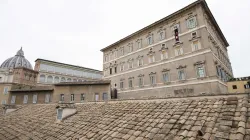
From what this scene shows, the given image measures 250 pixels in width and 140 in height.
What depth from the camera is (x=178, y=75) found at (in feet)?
67.1

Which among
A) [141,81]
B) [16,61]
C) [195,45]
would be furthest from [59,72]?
[195,45]

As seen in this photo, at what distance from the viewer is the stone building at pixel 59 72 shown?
156 ft

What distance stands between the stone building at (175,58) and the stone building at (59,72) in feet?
102

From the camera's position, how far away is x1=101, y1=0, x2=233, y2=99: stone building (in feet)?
60.1

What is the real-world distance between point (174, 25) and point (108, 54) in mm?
17615

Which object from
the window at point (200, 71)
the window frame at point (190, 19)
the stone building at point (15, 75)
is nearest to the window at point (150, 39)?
the window frame at point (190, 19)

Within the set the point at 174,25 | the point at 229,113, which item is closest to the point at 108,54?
the point at 174,25

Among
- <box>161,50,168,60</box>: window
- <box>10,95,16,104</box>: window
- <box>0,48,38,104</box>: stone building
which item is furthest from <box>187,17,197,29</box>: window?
<box>0,48,38,104</box>: stone building

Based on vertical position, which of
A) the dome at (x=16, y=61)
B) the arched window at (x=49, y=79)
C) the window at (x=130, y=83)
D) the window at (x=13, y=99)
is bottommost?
the window at (x=13, y=99)

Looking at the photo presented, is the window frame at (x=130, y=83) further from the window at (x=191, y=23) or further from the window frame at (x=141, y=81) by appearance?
the window at (x=191, y=23)

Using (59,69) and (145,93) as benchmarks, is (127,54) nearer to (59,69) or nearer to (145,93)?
(145,93)

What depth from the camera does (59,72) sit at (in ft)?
171

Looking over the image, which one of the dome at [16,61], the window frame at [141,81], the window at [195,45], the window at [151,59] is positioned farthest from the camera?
the dome at [16,61]

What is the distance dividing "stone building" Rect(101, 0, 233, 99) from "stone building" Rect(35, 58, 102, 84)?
102 feet
